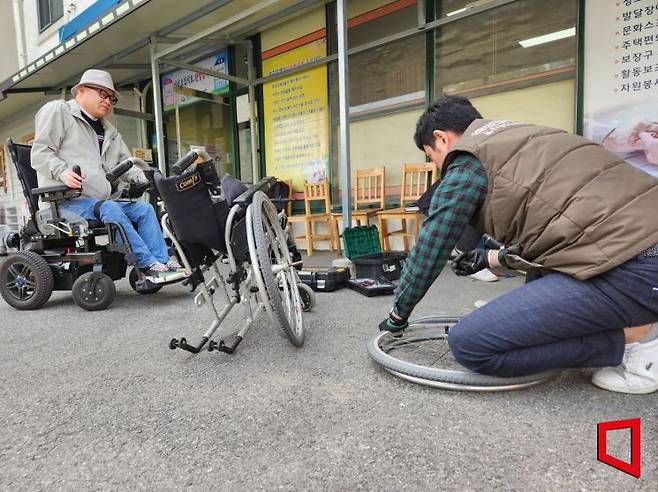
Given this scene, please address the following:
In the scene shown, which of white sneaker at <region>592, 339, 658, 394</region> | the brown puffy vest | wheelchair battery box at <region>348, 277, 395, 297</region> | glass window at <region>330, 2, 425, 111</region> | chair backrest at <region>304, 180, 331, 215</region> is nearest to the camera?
the brown puffy vest

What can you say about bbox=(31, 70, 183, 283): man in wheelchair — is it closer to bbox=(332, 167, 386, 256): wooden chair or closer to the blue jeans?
the blue jeans

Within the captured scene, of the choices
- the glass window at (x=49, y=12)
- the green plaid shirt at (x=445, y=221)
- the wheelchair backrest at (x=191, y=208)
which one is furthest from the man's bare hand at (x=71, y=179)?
the glass window at (x=49, y=12)

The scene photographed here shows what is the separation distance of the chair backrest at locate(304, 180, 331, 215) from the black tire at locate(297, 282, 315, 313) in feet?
9.34

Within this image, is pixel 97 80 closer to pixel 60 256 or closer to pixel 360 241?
pixel 60 256

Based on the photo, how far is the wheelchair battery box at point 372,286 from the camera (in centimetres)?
286

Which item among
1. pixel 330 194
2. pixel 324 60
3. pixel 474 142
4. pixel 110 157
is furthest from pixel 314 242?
pixel 474 142

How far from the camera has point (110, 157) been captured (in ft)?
10.00

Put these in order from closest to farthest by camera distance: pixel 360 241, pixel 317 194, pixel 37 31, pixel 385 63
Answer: pixel 360 241 < pixel 385 63 < pixel 317 194 < pixel 37 31

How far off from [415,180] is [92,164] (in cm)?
327

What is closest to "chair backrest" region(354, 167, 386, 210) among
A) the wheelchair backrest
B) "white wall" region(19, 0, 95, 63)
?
the wheelchair backrest

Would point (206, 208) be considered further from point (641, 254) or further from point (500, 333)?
point (641, 254)

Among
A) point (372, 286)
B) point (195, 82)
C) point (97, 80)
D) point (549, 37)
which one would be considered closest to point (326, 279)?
point (372, 286)

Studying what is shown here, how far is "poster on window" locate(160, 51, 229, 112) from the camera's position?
645 cm

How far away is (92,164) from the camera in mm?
2848
